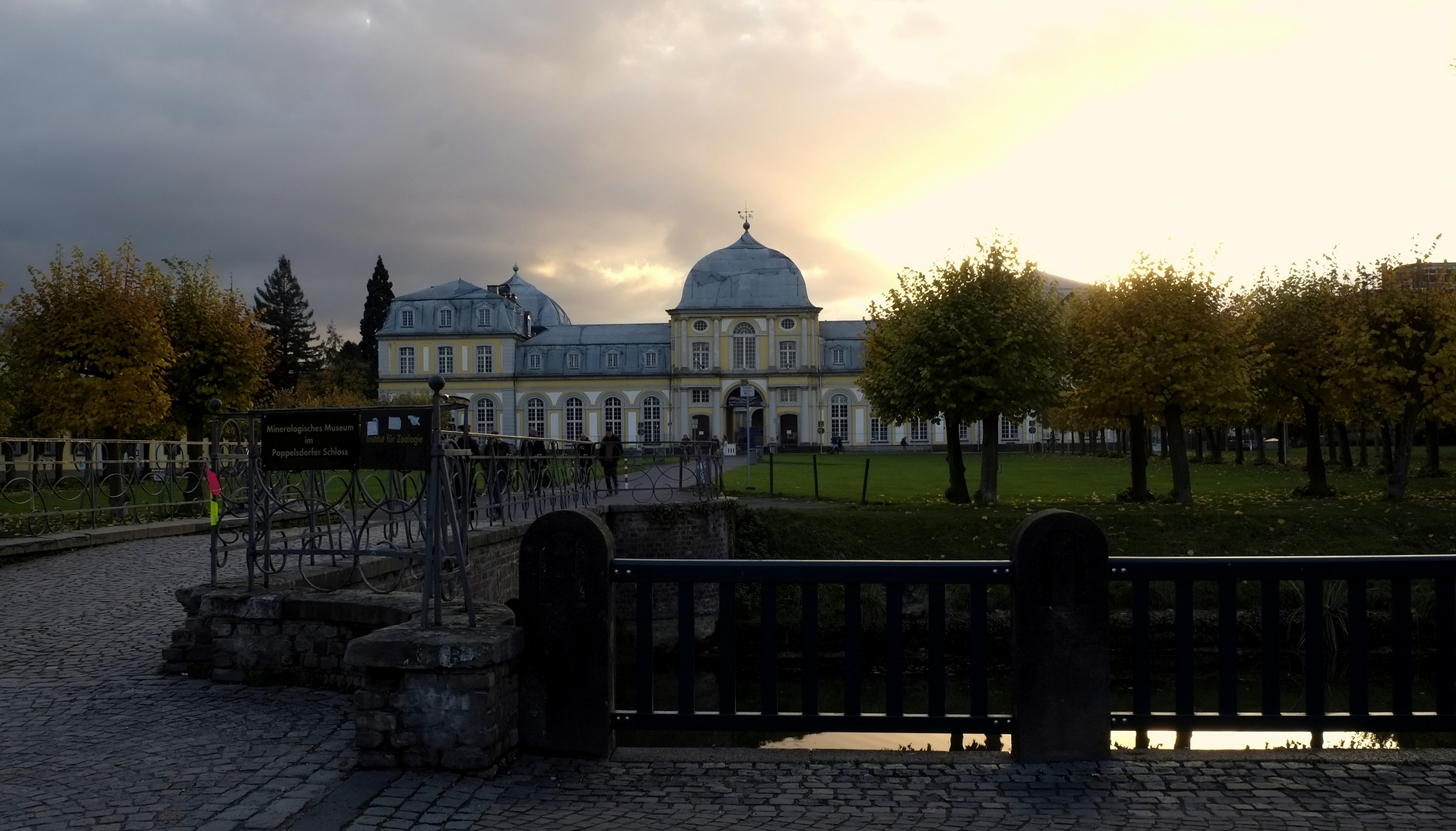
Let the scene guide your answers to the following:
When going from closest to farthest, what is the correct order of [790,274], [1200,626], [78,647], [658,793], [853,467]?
[658,793] < [78,647] < [1200,626] < [853,467] < [790,274]

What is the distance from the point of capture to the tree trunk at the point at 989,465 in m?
25.1

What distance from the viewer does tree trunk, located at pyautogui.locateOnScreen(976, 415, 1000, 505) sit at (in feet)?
82.3

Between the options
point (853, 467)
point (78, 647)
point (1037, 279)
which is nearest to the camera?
point (78, 647)

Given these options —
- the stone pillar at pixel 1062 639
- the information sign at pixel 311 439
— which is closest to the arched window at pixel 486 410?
the information sign at pixel 311 439

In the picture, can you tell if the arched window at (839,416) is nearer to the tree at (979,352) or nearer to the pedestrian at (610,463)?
the tree at (979,352)

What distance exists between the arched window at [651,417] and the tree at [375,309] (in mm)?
24628

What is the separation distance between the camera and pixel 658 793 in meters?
5.20

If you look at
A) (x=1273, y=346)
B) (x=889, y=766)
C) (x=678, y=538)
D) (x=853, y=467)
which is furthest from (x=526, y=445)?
(x=853, y=467)

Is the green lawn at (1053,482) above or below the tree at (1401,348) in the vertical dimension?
below

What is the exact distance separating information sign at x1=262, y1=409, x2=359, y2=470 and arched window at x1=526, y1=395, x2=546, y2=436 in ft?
233

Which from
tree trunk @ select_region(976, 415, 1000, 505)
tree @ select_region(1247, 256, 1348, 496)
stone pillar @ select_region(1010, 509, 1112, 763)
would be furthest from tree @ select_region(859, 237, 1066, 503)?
stone pillar @ select_region(1010, 509, 1112, 763)

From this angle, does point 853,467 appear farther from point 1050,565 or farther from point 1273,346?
point 1050,565

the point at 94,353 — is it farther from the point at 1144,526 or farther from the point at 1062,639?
the point at 1062,639

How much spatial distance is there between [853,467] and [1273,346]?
19.4 m
